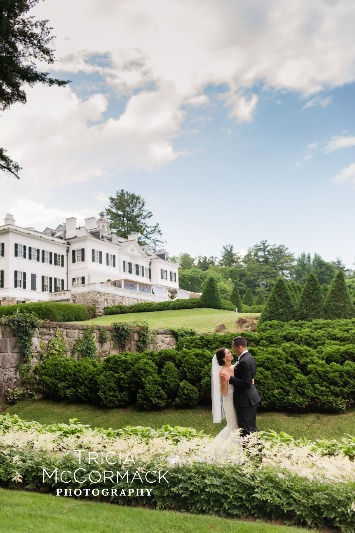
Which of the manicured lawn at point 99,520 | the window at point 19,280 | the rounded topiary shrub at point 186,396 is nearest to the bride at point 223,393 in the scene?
the manicured lawn at point 99,520

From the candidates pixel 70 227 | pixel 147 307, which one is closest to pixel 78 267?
pixel 70 227

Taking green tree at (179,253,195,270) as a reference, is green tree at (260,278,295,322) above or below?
below

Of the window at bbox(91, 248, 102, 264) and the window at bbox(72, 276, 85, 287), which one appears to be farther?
the window at bbox(91, 248, 102, 264)

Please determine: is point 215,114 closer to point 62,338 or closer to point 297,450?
point 62,338

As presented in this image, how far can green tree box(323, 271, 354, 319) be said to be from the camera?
936 inches

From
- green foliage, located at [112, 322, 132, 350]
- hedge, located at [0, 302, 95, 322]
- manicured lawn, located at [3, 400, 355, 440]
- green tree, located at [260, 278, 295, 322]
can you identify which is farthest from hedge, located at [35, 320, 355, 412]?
hedge, located at [0, 302, 95, 322]

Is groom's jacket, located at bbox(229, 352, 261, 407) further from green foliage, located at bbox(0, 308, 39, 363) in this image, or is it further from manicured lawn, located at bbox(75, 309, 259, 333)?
manicured lawn, located at bbox(75, 309, 259, 333)

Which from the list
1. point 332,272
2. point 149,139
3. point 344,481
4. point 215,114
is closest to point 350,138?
point 215,114

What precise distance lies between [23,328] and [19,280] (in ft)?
83.4

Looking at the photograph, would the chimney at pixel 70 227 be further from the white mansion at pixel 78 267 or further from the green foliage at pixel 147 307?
the green foliage at pixel 147 307

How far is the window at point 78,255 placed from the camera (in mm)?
41562

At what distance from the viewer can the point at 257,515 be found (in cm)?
483

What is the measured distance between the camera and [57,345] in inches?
531

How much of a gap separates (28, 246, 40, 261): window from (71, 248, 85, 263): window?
374cm
